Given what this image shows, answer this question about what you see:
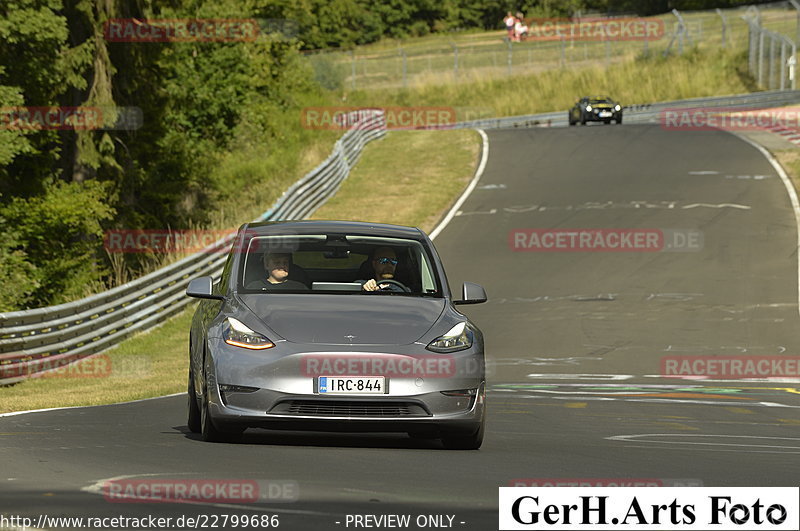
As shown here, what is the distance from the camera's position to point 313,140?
53812mm

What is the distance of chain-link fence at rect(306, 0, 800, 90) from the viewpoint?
79750mm

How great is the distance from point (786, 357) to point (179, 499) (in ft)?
47.2

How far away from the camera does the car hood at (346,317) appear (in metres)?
9.12

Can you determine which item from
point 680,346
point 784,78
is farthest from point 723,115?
point 680,346

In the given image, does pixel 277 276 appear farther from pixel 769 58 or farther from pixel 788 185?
pixel 769 58

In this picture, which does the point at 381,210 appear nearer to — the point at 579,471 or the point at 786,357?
the point at 786,357

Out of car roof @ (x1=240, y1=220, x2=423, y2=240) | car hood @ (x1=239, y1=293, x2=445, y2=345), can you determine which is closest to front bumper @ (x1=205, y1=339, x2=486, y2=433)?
car hood @ (x1=239, y1=293, x2=445, y2=345)

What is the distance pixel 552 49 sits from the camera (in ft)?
323

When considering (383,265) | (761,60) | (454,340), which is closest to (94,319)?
(383,265)

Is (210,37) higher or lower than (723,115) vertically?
higher

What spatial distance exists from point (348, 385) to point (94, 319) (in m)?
13.6

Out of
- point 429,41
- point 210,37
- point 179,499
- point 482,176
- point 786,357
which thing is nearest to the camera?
point 179,499

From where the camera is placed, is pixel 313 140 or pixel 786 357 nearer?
pixel 786 357

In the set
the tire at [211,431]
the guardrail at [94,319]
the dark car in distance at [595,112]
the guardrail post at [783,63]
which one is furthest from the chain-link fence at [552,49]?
the tire at [211,431]
